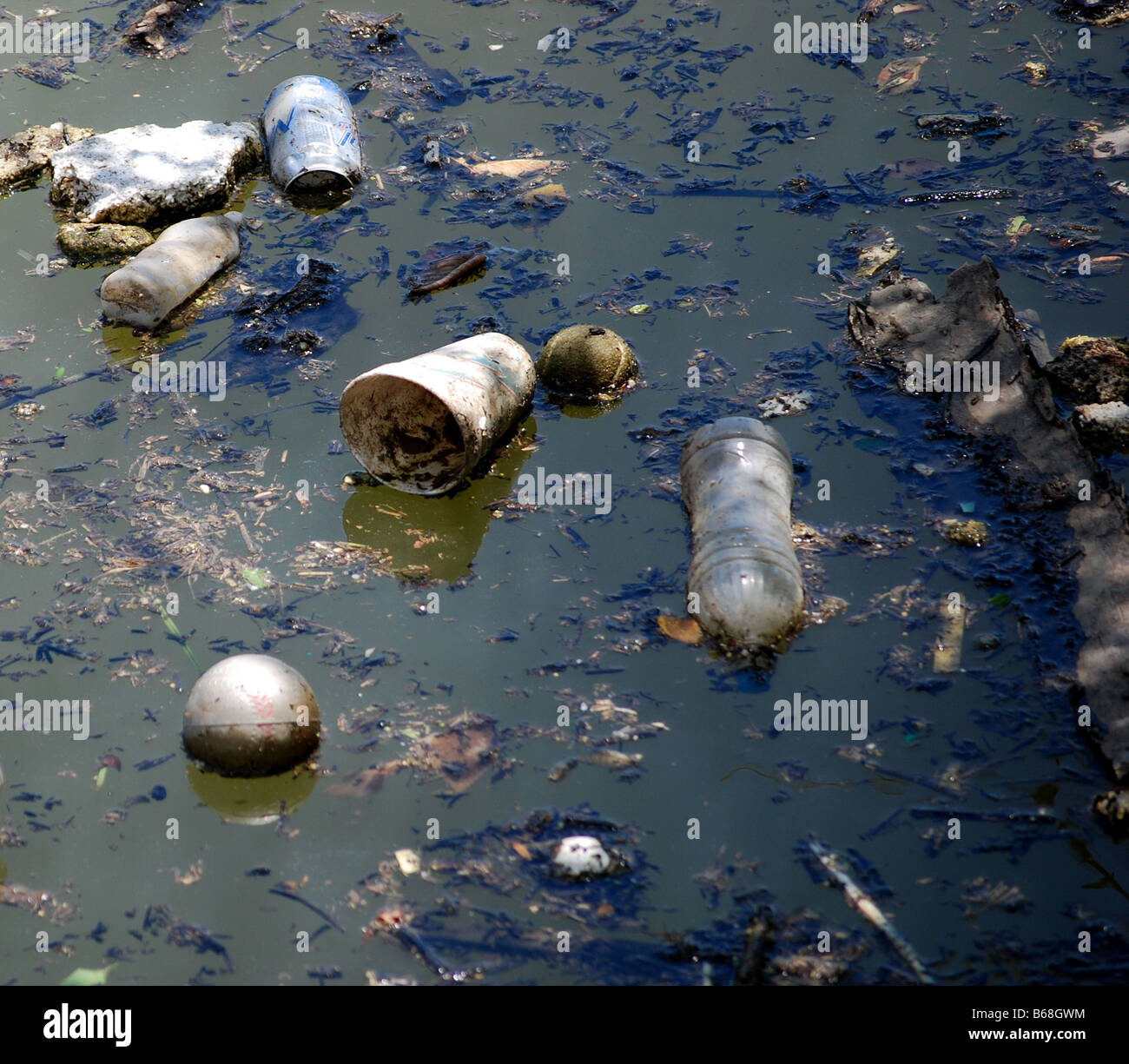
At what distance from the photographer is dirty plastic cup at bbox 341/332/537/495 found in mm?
6480

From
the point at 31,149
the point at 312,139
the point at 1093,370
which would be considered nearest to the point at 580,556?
the point at 1093,370

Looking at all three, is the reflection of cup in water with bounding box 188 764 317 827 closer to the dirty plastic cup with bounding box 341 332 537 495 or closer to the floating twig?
the floating twig

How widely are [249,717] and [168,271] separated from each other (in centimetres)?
413

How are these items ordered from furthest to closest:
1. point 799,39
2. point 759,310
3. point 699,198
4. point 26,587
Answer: point 799,39, point 699,198, point 759,310, point 26,587

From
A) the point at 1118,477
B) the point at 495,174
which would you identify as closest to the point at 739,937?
the point at 1118,477

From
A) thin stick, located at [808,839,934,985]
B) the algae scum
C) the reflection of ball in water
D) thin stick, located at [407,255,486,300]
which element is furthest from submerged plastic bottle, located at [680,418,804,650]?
thin stick, located at [407,255,486,300]

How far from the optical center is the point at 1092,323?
721 cm

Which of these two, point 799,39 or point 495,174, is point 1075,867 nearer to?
point 495,174

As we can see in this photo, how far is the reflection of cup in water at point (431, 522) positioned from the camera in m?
6.27

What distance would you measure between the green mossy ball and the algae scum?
0.22m

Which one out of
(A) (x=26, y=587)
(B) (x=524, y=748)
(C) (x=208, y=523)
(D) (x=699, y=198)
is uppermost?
(D) (x=699, y=198)

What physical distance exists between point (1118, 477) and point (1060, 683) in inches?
61.7

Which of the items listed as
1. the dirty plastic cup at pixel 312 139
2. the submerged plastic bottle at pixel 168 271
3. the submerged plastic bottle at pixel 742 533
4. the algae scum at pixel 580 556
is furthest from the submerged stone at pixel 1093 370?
the submerged plastic bottle at pixel 168 271

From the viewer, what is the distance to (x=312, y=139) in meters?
8.95
